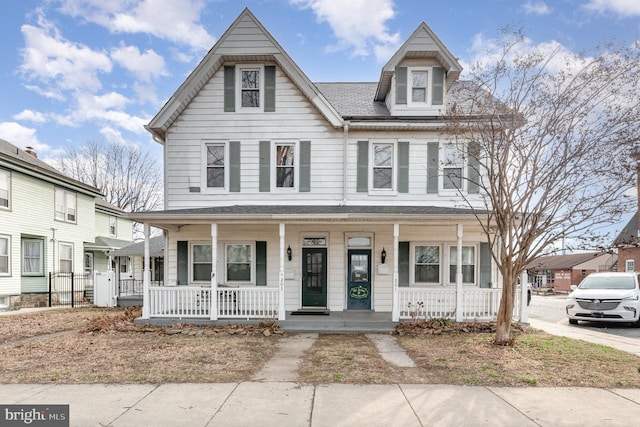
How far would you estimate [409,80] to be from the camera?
1130cm

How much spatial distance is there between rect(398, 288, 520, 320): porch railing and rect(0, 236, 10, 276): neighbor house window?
14895 mm

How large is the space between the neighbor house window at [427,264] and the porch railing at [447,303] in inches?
32.0

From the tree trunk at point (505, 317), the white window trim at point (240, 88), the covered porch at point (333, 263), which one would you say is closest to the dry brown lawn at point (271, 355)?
the tree trunk at point (505, 317)

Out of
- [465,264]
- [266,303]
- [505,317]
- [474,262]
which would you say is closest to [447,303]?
[465,264]

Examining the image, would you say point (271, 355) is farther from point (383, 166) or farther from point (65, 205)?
point (65, 205)

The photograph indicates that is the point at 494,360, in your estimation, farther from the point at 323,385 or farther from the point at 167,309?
the point at 167,309

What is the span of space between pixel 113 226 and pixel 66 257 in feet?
22.1

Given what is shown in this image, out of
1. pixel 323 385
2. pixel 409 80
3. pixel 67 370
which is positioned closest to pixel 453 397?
pixel 323 385

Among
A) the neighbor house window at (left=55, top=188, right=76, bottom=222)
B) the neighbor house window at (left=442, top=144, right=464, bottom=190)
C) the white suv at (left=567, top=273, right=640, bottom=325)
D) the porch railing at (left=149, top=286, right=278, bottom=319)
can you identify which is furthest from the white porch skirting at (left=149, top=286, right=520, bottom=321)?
the neighbor house window at (left=55, top=188, right=76, bottom=222)

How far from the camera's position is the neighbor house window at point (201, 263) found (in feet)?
35.7

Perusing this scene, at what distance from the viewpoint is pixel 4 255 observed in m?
13.9

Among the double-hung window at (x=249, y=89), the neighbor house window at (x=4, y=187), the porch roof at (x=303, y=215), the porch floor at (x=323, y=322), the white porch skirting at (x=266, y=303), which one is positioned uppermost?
the double-hung window at (x=249, y=89)

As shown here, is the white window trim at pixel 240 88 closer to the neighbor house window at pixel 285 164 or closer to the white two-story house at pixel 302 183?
the white two-story house at pixel 302 183

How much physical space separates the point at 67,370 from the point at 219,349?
97.7 inches
